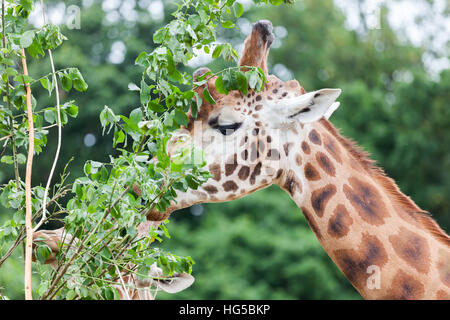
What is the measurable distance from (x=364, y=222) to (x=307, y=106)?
1.90 ft

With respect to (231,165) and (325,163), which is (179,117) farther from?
(325,163)

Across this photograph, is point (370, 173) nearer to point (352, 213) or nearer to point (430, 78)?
point (352, 213)

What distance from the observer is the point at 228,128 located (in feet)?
11.0

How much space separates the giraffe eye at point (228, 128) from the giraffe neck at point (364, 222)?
0.27 m

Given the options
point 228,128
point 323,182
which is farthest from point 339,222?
point 228,128

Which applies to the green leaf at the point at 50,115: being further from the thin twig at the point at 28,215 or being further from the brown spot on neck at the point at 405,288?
the brown spot on neck at the point at 405,288

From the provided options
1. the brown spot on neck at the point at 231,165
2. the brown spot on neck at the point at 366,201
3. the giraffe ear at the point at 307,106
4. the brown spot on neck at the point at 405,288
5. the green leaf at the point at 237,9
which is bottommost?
the brown spot on neck at the point at 405,288

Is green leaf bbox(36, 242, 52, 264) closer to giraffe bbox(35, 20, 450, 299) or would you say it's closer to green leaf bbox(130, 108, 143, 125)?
giraffe bbox(35, 20, 450, 299)

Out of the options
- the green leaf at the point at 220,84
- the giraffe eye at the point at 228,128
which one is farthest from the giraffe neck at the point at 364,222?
the green leaf at the point at 220,84

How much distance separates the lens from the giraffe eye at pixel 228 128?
3.34m

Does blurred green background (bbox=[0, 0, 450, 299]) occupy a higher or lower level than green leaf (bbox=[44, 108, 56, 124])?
lower

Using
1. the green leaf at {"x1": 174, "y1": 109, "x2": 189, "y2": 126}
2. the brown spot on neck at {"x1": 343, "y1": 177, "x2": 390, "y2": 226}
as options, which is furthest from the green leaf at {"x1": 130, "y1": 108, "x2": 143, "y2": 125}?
the brown spot on neck at {"x1": 343, "y1": 177, "x2": 390, "y2": 226}

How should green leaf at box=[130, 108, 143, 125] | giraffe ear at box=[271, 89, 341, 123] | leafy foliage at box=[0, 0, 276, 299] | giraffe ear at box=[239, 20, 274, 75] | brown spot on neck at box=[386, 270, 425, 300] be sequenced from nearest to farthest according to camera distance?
leafy foliage at box=[0, 0, 276, 299] → green leaf at box=[130, 108, 143, 125] → brown spot on neck at box=[386, 270, 425, 300] → giraffe ear at box=[271, 89, 341, 123] → giraffe ear at box=[239, 20, 274, 75]

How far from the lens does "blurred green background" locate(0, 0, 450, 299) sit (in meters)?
15.5
